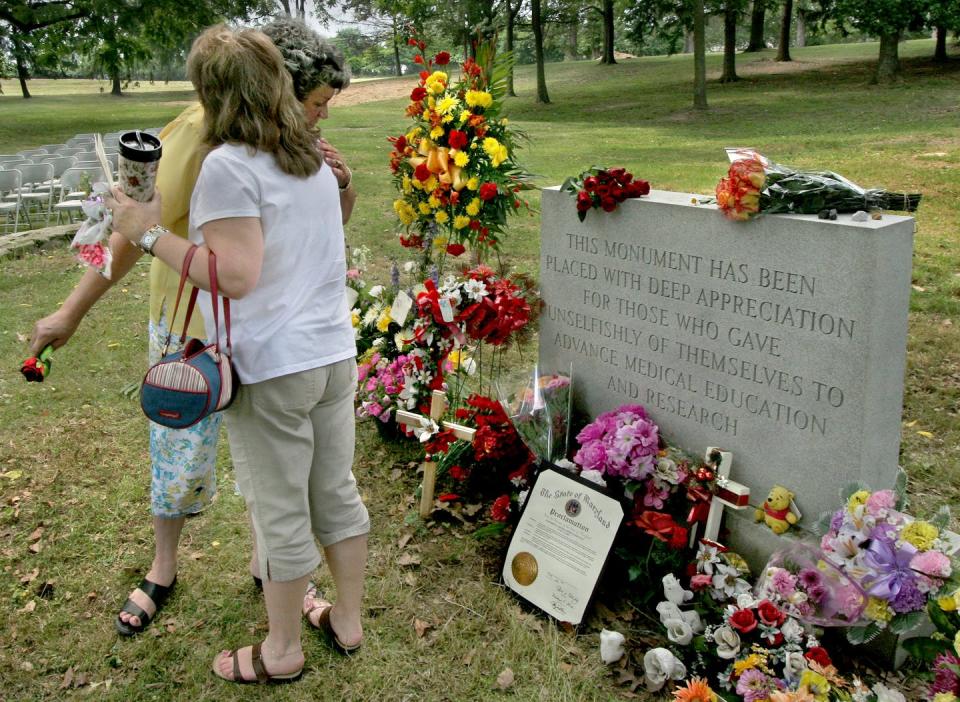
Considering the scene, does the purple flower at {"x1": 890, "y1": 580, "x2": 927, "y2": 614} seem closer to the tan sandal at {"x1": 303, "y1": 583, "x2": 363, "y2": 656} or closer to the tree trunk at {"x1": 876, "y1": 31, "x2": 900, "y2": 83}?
the tan sandal at {"x1": 303, "y1": 583, "x2": 363, "y2": 656}

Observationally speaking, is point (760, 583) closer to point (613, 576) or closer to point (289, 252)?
point (613, 576)

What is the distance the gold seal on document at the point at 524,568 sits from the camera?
3.33 meters

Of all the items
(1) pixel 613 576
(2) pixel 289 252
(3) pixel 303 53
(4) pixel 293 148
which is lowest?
(1) pixel 613 576

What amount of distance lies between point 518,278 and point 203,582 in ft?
6.11

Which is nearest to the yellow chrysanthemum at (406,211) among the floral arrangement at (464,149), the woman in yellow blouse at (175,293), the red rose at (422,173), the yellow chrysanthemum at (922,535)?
the floral arrangement at (464,149)

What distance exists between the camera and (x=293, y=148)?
227 centimetres

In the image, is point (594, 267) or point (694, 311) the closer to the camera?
point (694, 311)

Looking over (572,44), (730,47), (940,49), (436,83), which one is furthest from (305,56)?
(572,44)

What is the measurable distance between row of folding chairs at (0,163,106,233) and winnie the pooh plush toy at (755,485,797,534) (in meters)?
10.1

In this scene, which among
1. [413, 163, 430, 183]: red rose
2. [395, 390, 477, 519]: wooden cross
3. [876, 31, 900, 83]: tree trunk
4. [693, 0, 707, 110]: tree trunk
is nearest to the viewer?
[395, 390, 477, 519]: wooden cross

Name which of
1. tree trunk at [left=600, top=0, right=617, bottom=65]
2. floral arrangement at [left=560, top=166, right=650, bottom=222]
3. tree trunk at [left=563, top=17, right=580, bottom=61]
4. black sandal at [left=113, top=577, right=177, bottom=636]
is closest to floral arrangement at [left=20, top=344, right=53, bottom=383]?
black sandal at [left=113, top=577, right=177, bottom=636]

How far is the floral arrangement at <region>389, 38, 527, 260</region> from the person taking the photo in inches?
163

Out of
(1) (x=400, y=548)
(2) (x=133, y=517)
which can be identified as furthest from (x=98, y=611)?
(1) (x=400, y=548)


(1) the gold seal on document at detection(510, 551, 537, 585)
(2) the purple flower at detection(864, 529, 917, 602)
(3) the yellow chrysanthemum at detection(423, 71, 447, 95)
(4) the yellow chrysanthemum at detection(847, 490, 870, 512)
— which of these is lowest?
(1) the gold seal on document at detection(510, 551, 537, 585)
